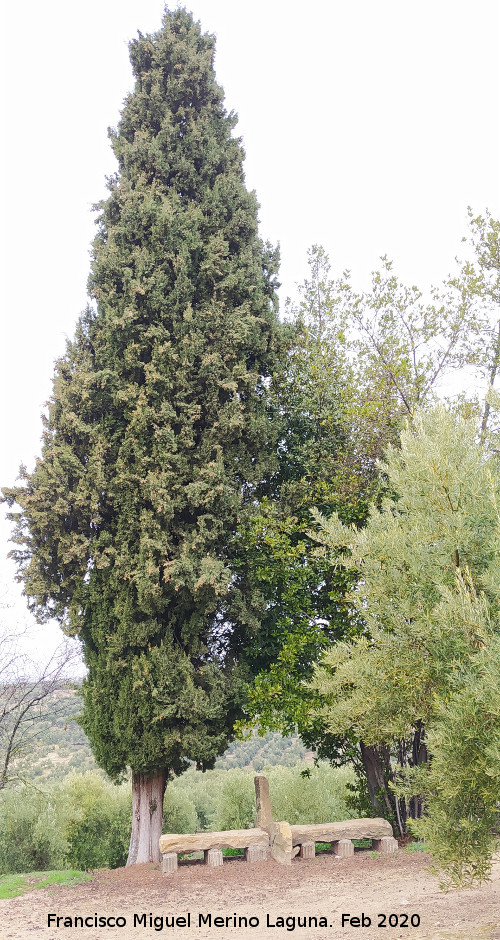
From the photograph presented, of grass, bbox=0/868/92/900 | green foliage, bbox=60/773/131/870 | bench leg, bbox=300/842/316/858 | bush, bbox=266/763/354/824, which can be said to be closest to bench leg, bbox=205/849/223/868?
bench leg, bbox=300/842/316/858

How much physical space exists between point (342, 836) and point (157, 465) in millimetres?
7410

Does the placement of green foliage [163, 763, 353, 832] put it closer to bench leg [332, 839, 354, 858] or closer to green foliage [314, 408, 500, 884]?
bench leg [332, 839, 354, 858]

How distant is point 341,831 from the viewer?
11.9 meters

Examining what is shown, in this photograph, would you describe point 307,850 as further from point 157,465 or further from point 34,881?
point 157,465

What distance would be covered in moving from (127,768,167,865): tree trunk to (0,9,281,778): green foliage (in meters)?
0.56

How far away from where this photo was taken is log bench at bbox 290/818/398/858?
11812mm

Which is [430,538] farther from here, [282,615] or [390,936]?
[282,615]

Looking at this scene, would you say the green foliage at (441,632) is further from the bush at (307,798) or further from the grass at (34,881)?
the bush at (307,798)

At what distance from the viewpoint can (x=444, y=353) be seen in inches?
569

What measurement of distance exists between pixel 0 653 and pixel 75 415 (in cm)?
788

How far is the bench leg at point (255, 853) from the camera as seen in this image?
38.5 feet

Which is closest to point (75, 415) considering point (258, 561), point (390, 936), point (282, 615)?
point (258, 561)

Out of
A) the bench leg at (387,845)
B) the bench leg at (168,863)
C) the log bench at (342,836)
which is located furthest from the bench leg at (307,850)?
the bench leg at (168,863)

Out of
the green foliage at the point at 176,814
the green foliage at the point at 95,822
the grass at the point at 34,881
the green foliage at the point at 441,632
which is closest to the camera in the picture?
the green foliage at the point at 441,632
